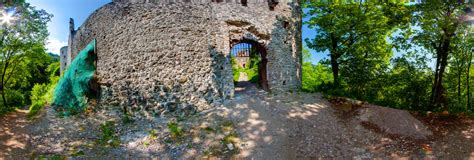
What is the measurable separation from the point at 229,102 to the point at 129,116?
3.90 m

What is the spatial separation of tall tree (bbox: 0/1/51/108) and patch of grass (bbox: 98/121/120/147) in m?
6.12

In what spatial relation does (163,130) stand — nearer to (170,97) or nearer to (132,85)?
(170,97)

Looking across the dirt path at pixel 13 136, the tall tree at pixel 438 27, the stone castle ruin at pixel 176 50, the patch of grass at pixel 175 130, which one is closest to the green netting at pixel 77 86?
the stone castle ruin at pixel 176 50

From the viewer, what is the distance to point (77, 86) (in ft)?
41.4

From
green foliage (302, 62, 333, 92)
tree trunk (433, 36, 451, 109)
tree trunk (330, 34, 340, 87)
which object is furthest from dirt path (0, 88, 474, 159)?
green foliage (302, 62, 333, 92)

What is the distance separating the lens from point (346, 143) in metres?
8.97

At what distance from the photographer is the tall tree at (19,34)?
524 inches

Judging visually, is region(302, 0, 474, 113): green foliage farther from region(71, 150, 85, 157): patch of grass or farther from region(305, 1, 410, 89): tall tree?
region(71, 150, 85, 157): patch of grass

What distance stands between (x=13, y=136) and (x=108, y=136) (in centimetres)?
305

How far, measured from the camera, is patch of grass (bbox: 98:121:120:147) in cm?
→ 975

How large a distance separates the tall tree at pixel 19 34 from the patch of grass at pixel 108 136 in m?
6.12

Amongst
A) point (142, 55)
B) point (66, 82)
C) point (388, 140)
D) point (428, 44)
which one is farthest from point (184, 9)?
point (428, 44)

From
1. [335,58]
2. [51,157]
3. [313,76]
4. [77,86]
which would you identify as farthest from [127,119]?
[313,76]

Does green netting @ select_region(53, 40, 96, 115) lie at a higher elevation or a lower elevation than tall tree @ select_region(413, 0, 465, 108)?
lower
